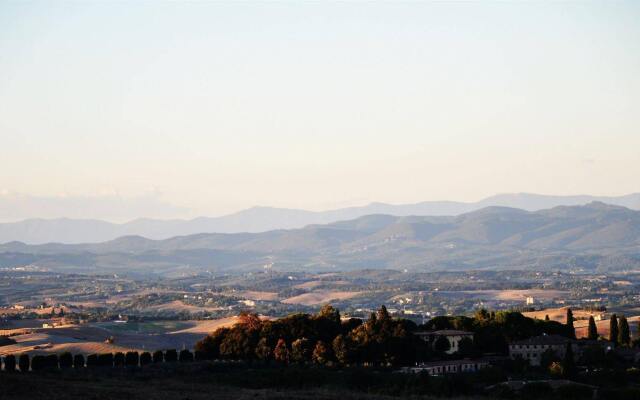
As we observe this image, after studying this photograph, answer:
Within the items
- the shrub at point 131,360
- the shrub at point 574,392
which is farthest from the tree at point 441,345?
the shrub at point 574,392

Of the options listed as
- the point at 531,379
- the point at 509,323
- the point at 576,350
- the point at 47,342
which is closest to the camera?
the point at 531,379

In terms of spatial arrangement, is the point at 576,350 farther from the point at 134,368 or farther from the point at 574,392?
the point at 134,368

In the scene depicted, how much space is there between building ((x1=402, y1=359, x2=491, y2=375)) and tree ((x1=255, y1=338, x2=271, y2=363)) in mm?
12283

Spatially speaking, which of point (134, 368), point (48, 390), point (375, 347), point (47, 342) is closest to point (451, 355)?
point (375, 347)

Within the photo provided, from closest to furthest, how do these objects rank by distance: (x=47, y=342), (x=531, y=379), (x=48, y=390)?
Answer: (x=48, y=390) → (x=531, y=379) → (x=47, y=342)

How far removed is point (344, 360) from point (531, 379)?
1625cm

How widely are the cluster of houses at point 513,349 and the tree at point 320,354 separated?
710cm

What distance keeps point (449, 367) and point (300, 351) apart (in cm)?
1177

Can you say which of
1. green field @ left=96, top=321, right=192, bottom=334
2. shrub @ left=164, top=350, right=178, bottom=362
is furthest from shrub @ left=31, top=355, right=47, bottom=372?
green field @ left=96, top=321, right=192, bottom=334

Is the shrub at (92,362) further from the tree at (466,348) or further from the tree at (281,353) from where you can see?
the tree at (466,348)

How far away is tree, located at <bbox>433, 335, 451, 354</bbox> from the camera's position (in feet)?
370

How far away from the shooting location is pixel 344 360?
10388cm

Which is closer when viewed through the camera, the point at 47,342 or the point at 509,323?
the point at 509,323

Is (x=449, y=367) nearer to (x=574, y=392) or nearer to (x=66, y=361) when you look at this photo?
(x=574, y=392)
